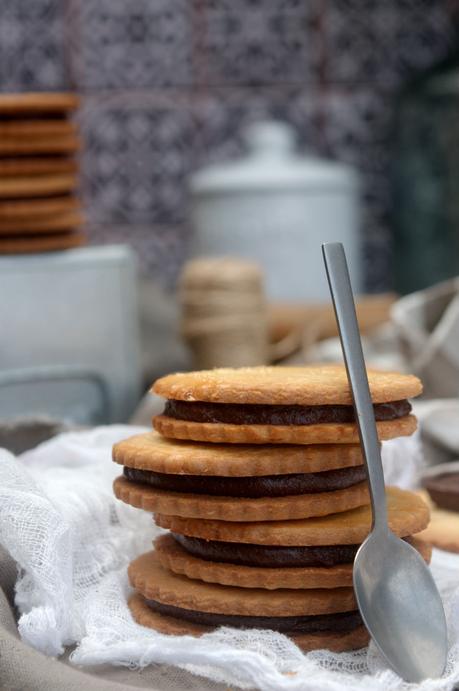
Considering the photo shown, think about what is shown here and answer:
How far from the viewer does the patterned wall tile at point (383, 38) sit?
233 cm

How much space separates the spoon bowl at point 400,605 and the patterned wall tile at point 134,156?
177 centimetres

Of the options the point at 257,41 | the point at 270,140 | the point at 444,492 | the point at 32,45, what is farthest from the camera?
the point at 257,41

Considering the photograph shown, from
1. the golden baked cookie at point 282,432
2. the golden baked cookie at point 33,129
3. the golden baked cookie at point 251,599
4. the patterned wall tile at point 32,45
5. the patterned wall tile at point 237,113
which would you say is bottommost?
the golden baked cookie at point 251,599

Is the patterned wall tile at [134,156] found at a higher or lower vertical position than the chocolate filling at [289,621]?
higher

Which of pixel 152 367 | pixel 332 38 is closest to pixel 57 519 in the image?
pixel 152 367

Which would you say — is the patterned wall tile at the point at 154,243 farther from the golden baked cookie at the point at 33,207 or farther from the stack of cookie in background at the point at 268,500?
the stack of cookie in background at the point at 268,500

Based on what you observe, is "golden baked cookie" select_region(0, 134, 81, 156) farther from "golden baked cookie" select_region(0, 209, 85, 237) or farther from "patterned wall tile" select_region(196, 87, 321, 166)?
"patterned wall tile" select_region(196, 87, 321, 166)

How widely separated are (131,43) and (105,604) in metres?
1.79

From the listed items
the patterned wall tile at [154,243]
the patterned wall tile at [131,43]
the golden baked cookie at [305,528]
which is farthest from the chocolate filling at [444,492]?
the patterned wall tile at [131,43]

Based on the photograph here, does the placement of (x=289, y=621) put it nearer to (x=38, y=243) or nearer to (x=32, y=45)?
(x=38, y=243)

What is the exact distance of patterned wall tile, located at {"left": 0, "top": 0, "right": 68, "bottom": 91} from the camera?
2168 millimetres

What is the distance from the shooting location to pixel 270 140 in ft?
6.68

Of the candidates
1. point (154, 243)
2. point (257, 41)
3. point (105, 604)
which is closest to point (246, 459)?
point (105, 604)

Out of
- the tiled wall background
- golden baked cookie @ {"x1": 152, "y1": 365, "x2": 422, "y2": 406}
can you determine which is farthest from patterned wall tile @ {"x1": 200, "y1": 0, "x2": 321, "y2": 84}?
golden baked cookie @ {"x1": 152, "y1": 365, "x2": 422, "y2": 406}
